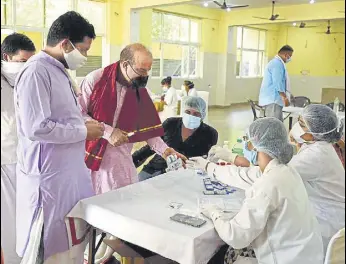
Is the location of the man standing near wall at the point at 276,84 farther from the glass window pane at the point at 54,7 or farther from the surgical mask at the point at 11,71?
the glass window pane at the point at 54,7

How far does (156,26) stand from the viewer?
10.5 metres

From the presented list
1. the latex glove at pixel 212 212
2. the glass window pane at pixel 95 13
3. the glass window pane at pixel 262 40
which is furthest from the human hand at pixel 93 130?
the glass window pane at pixel 262 40

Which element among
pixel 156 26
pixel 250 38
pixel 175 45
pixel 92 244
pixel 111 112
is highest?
pixel 250 38

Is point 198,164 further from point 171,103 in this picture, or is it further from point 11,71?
point 171,103

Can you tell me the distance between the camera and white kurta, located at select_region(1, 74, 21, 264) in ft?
6.98

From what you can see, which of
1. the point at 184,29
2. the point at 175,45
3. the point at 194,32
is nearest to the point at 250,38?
the point at 194,32

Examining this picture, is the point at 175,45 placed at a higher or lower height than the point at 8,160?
higher

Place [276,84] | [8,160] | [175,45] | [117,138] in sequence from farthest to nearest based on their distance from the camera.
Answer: [175,45] → [276,84] → [8,160] → [117,138]

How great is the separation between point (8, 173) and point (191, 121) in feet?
4.13

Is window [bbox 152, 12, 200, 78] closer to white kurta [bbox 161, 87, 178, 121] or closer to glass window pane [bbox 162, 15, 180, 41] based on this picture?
glass window pane [bbox 162, 15, 180, 41]

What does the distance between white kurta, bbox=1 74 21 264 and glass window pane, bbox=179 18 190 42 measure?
9.71 m

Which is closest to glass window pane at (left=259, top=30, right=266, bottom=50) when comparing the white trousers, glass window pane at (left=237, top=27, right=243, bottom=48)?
glass window pane at (left=237, top=27, right=243, bottom=48)

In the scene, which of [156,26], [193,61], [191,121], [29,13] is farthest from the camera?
[193,61]

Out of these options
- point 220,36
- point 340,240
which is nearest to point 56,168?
point 340,240
